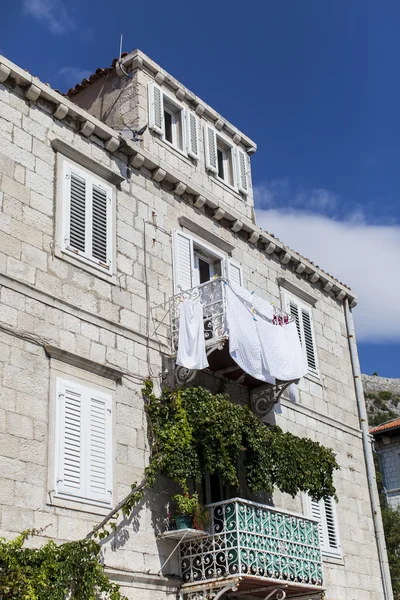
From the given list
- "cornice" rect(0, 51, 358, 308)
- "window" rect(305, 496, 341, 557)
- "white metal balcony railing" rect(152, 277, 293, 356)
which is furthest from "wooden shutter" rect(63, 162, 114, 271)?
"window" rect(305, 496, 341, 557)

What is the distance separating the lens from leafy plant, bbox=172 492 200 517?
14.1 meters

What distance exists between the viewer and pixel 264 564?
47.3ft

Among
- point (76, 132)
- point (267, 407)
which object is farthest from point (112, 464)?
point (76, 132)

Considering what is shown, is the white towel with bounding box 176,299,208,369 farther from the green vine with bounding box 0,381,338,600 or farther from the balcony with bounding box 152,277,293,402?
the green vine with bounding box 0,381,338,600

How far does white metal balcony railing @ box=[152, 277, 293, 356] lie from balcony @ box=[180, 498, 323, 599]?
3.03 metres

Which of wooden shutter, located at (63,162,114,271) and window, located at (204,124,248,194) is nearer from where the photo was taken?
wooden shutter, located at (63,162,114,271)

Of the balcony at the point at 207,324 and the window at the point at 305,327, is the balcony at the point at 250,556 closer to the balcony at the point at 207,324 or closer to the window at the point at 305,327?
the balcony at the point at 207,324

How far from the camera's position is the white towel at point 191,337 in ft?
49.3

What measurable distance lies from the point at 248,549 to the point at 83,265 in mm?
5544

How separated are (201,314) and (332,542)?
21.3 feet

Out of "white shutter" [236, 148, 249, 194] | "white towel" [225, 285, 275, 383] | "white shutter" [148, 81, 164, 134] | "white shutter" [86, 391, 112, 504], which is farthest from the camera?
"white shutter" [236, 148, 249, 194]

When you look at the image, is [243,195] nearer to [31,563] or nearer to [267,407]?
[267,407]

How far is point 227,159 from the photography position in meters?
21.2

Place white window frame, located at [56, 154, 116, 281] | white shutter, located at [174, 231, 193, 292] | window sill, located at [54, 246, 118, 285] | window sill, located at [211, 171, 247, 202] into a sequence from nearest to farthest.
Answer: window sill, located at [54, 246, 118, 285]
white window frame, located at [56, 154, 116, 281]
white shutter, located at [174, 231, 193, 292]
window sill, located at [211, 171, 247, 202]
